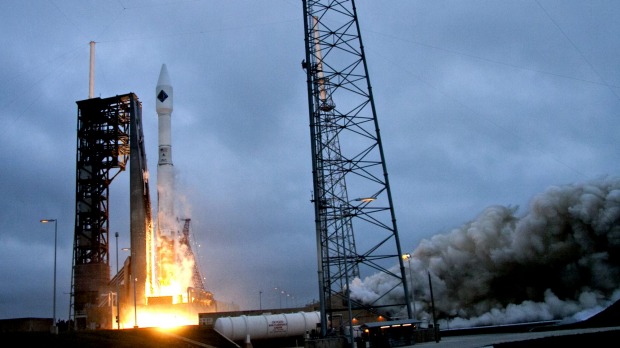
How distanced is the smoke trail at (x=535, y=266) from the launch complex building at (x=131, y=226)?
28.0 m

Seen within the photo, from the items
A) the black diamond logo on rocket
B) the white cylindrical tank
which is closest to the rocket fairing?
the black diamond logo on rocket

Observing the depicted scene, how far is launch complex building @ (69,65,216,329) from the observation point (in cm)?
6100

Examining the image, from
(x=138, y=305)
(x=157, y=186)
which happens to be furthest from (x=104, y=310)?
(x=157, y=186)

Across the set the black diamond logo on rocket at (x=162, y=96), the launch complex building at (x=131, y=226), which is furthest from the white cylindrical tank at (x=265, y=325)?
the black diamond logo on rocket at (x=162, y=96)

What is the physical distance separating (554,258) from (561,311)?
256 inches

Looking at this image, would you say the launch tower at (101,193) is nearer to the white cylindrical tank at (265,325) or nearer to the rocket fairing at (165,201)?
the rocket fairing at (165,201)

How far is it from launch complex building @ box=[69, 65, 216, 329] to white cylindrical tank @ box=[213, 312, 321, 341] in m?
15.4

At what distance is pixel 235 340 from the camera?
4719cm

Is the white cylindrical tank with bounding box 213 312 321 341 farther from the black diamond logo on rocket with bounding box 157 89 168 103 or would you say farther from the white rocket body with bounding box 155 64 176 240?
the black diamond logo on rocket with bounding box 157 89 168 103

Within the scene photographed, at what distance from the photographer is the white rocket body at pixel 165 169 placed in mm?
62750

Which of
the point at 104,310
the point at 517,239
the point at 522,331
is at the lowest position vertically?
the point at 522,331

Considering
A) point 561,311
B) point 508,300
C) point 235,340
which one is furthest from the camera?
point 508,300

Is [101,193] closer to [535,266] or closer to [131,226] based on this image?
[131,226]

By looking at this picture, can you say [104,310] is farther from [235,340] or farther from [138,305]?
[235,340]
